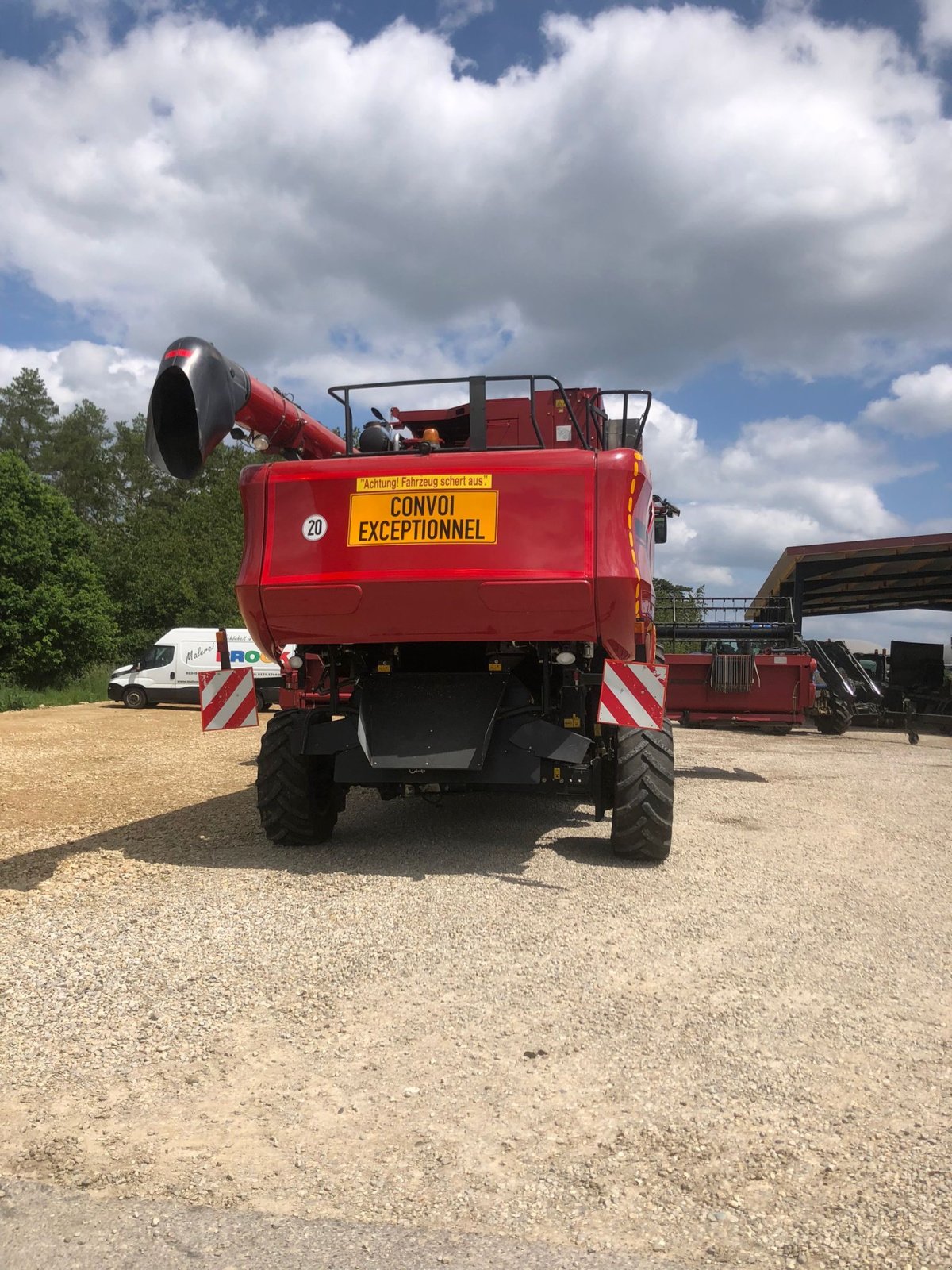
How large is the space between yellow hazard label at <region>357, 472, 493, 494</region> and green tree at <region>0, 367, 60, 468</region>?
175ft

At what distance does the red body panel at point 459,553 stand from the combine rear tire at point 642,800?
2.54ft

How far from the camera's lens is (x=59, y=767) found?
12.1 m

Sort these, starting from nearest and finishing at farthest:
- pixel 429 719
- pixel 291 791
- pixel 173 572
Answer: pixel 429 719 < pixel 291 791 < pixel 173 572

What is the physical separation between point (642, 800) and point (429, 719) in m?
1.52

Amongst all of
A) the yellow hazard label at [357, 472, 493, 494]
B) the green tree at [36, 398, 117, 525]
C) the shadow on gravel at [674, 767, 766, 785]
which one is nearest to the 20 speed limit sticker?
the yellow hazard label at [357, 472, 493, 494]

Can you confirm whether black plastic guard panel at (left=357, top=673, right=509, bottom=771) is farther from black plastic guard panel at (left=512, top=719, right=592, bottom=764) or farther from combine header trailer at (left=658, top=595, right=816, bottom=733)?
combine header trailer at (left=658, top=595, right=816, bottom=733)

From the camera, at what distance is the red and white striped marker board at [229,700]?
23.6 ft

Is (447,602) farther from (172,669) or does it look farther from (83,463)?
(83,463)

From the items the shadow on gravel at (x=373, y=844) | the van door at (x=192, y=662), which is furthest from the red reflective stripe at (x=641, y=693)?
the van door at (x=192, y=662)

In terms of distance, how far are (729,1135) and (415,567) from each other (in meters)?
3.83

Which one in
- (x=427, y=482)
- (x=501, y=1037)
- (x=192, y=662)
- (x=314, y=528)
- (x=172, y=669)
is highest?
(x=427, y=482)

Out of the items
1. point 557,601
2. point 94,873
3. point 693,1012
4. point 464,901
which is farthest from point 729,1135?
point 94,873

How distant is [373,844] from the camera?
696cm

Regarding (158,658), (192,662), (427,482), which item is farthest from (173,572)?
(427,482)
